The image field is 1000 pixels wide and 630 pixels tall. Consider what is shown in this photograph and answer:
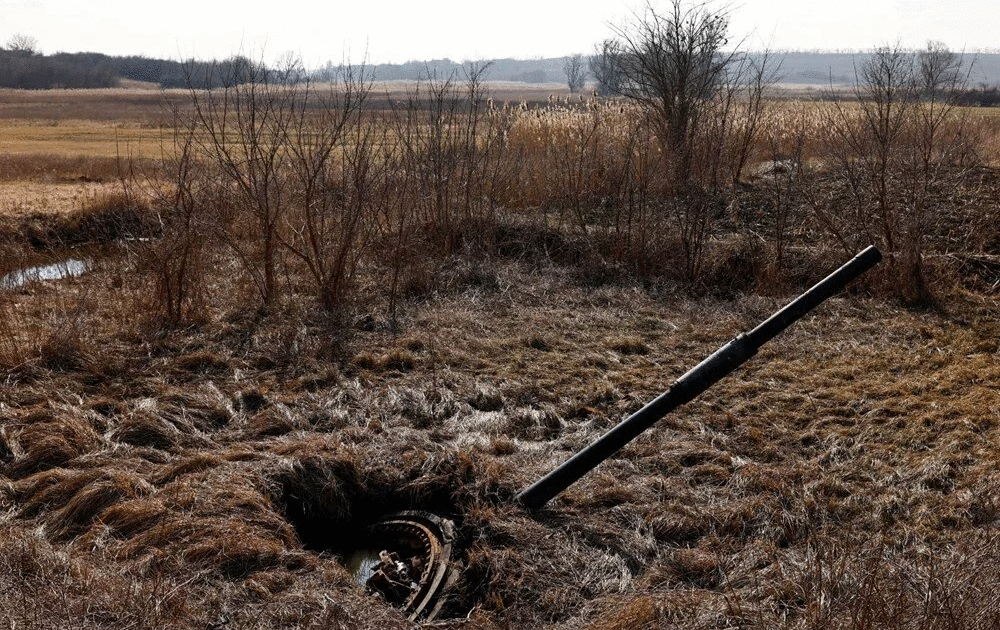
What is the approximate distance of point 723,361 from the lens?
13.3ft

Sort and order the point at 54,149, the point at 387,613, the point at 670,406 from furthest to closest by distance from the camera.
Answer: the point at 54,149 → the point at 670,406 → the point at 387,613

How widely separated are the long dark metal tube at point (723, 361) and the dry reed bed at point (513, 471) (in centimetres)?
51

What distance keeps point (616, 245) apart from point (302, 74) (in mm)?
3868

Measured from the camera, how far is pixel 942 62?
31.4 feet

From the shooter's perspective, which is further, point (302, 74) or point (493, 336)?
point (302, 74)

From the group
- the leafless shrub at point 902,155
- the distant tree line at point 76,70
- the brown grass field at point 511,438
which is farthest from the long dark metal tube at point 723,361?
the distant tree line at point 76,70

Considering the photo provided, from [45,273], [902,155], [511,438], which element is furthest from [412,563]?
[45,273]

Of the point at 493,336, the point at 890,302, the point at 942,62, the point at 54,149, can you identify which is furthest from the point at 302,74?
the point at 54,149

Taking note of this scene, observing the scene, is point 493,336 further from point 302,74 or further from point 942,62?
point 942,62

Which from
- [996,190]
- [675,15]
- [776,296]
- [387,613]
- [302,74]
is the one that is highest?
[675,15]

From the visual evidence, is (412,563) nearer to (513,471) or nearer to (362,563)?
(362,563)

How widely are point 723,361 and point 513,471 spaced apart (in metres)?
1.59

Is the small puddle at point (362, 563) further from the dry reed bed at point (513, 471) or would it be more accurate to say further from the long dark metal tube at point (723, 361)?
the long dark metal tube at point (723, 361)

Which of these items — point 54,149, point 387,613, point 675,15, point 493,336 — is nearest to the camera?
point 387,613
